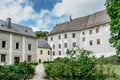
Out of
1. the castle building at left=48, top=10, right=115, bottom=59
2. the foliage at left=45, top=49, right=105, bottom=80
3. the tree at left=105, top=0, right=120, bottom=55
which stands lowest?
the foliage at left=45, top=49, right=105, bottom=80

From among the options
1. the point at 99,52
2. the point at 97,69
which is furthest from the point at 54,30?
the point at 97,69

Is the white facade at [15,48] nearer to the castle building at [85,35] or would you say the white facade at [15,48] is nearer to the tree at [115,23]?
the castle building at [85,35]

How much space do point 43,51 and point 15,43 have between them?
18862mm

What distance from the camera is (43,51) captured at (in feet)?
190

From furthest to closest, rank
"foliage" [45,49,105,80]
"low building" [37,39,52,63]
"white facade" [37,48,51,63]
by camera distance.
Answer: "low building" [37,39,52,63], "white facade" [37,48,51,63], "foliage" [45,49,105,80]

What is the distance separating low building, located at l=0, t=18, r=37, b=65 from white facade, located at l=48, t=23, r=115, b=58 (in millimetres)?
11808

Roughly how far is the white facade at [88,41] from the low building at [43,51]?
5.41 feet

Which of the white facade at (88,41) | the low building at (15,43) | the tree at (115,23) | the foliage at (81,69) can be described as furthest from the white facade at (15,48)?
the foliage at (81,69)

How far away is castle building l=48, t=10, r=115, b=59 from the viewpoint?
146 feet

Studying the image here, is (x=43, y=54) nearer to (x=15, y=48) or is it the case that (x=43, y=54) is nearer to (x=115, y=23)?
(x=15, y=48)

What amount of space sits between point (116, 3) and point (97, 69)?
11251mm

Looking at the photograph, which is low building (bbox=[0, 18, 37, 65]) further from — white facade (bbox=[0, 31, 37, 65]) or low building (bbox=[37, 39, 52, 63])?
low building (bbox=[37, 39, 52, 63])

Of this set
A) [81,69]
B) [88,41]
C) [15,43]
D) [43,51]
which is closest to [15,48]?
[15,43]

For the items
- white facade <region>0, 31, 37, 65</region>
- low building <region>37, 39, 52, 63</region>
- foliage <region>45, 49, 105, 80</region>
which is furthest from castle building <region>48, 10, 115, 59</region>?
foliage <region>45, 49, 105, 80</region>
